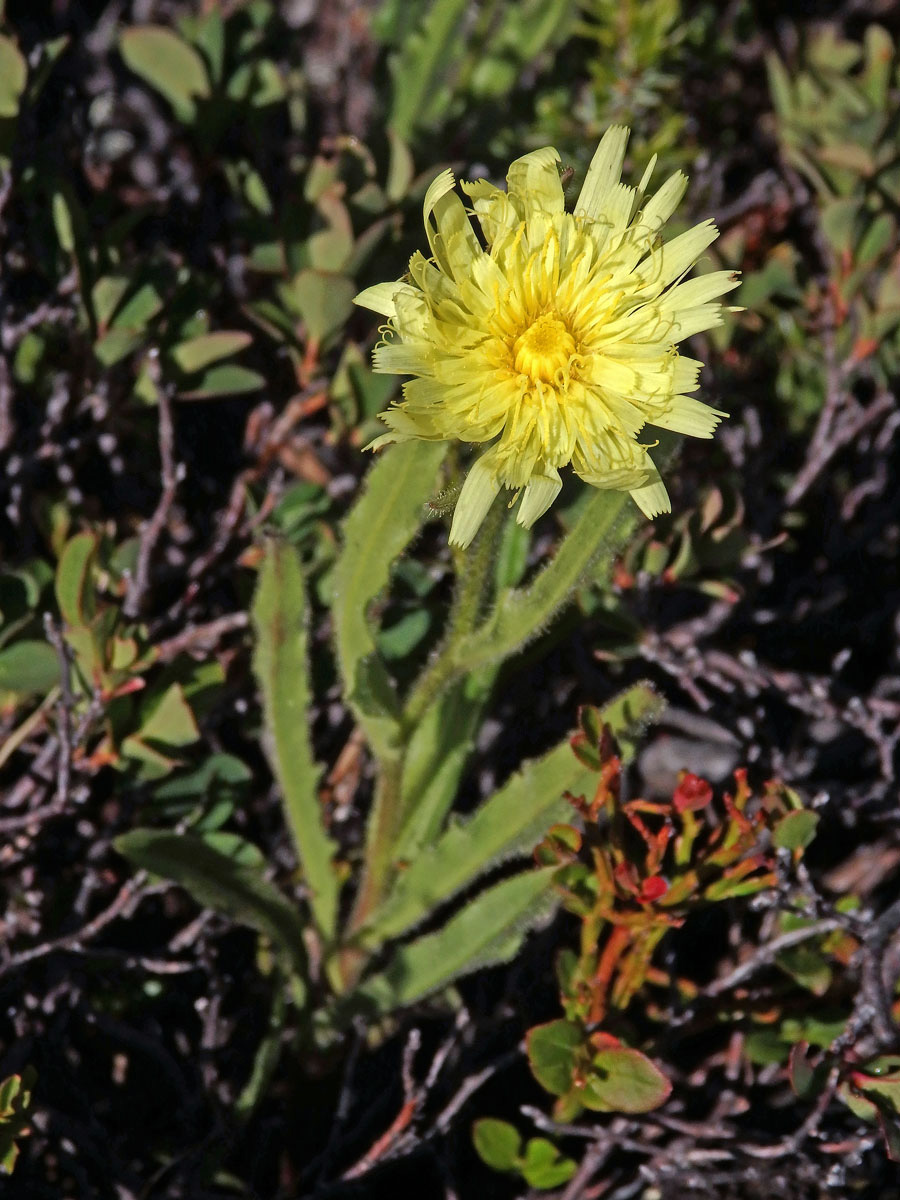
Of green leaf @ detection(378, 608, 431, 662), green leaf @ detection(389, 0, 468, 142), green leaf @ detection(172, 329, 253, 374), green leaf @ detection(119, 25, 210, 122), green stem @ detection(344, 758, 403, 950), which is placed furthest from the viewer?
green leaf @ detection(389, 0, 468, 142)

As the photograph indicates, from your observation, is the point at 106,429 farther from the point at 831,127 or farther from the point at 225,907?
the point at 831,127

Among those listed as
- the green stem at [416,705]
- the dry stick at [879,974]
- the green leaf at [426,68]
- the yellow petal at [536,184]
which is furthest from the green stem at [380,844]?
the green leaf at [426,68]

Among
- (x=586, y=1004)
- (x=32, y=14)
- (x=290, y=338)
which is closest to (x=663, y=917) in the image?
(x=586, y=1004)

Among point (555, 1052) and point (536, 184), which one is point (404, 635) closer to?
point (555, 1052)

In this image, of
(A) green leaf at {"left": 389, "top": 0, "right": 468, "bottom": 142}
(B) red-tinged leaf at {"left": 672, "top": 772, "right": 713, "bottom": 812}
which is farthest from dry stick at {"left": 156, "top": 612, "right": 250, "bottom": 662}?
(A) green leaf at {"left": 389, "top": 0, "right": 468, "bottom": 142}

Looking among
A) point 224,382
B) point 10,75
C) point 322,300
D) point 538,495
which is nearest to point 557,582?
point 538,495

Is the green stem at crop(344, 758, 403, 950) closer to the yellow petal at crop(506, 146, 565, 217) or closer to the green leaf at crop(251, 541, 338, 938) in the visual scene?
the green leaf at crop(251, 541, 338, 938)
